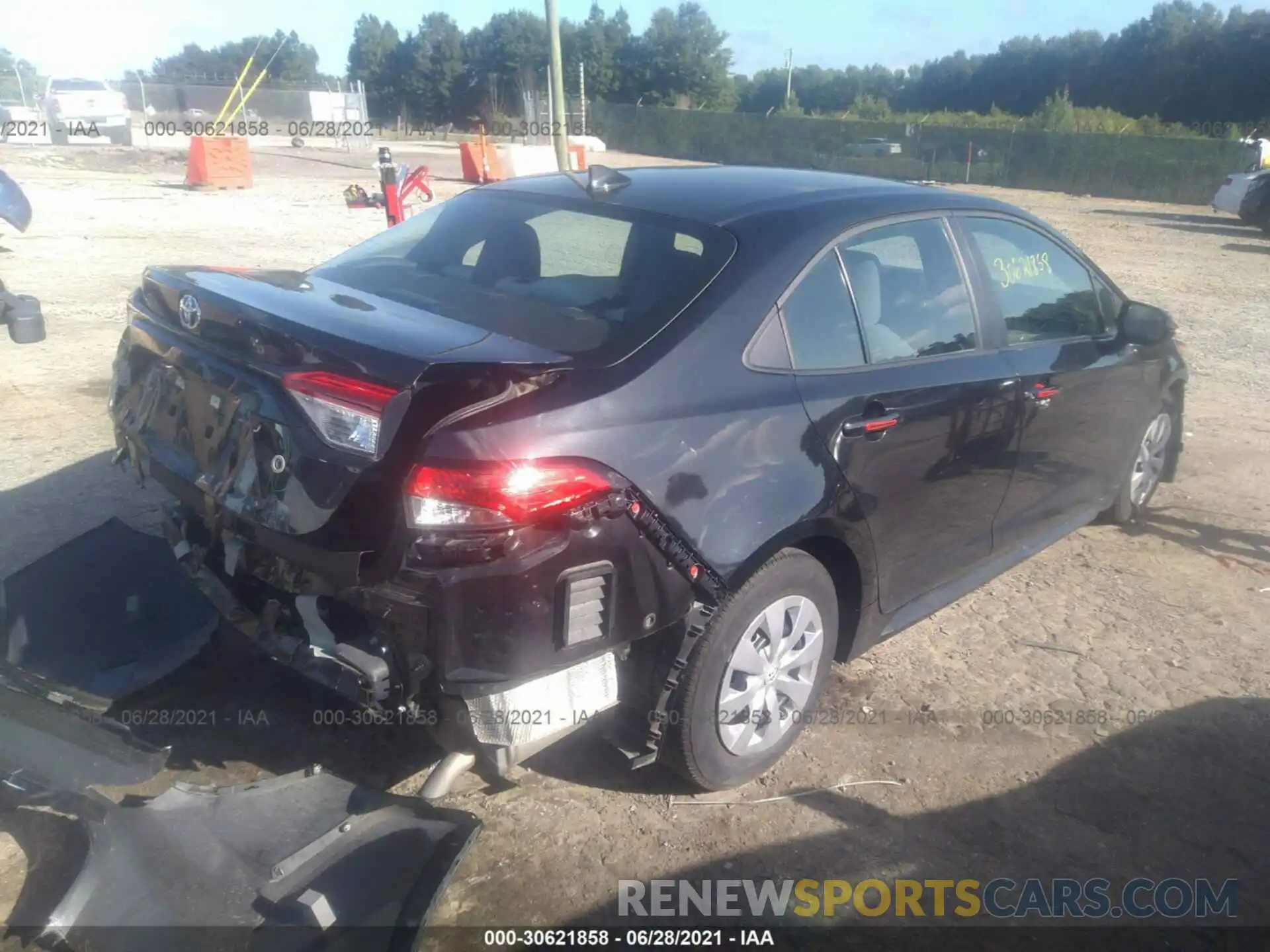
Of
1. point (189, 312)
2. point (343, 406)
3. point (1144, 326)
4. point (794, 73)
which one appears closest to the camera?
point (343, 406)

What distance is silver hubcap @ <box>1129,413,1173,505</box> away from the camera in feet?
17.4

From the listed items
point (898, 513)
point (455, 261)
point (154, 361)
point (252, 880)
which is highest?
point (455, 261)

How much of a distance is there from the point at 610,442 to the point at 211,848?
1.53 metres

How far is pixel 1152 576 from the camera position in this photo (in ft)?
16.3

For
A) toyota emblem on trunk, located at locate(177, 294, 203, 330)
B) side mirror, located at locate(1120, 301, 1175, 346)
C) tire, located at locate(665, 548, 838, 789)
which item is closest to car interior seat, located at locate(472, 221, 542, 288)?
toyota emblem on trunk, located at locate(177, 294, 203, 330)

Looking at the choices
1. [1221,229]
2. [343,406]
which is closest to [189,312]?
[343,406]

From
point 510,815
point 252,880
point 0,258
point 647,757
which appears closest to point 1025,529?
point 647,757

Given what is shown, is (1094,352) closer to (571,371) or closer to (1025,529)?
(1025,529)

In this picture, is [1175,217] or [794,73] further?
[794,73]

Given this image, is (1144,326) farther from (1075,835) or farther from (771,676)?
(771,676)

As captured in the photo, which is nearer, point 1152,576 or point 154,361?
point 154,361

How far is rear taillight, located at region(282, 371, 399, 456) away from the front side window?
65.0 inches

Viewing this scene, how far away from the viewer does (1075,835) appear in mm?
3215

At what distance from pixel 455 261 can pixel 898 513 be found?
1772mm
